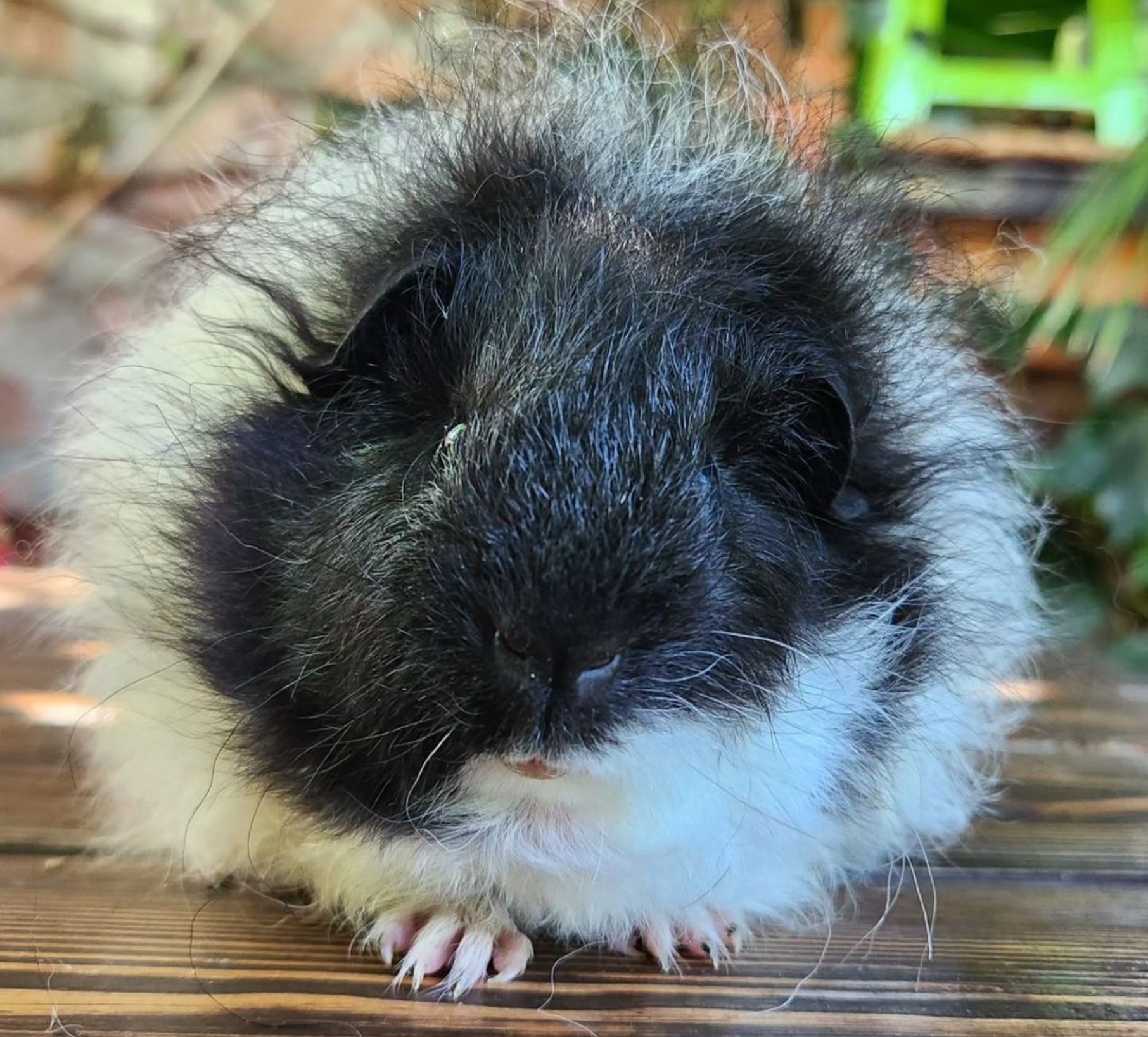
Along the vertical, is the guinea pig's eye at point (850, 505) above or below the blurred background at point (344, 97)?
below

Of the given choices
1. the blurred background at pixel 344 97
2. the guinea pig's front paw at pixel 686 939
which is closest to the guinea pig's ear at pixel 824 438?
the guinea pig's front paw at pixel 686 939

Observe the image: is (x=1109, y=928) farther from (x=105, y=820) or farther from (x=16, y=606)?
(x=16, y=606)

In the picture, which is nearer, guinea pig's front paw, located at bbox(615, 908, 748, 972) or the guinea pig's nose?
the guinea pig's nose

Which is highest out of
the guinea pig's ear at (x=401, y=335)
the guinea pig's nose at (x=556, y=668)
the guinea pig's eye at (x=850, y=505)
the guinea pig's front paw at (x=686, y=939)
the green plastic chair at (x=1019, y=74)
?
the green plastic chair at (x=1019, y=74)

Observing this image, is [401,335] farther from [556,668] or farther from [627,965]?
[627,965]

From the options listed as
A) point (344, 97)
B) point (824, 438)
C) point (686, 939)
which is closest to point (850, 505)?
point (824, 438)

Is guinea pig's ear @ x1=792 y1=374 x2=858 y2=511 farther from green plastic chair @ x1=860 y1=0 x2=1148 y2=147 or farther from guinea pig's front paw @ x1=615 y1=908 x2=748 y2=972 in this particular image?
green plastic chair @ x1=860 y1=0 x2=1148 y2=147

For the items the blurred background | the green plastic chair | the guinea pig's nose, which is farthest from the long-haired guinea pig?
the green plastic chair

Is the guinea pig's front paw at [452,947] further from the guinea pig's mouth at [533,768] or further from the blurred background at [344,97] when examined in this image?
the blurred background at [344,97]
